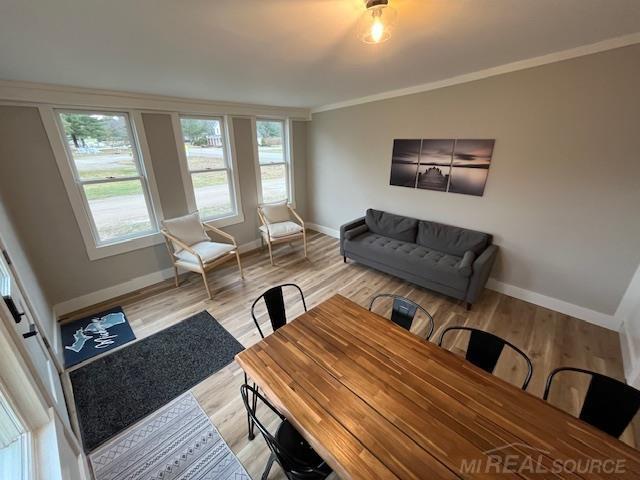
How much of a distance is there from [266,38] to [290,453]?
231cm

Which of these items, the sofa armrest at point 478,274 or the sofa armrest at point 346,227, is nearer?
the sofa armrest at point 478,274

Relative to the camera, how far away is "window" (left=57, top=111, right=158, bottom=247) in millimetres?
2674

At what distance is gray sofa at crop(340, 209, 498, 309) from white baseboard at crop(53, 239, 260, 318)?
2607 millimetres

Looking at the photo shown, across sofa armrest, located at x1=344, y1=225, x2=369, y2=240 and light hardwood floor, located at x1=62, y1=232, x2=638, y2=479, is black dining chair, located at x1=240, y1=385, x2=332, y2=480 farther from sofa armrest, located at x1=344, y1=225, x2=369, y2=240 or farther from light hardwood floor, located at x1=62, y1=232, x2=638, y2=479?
sofa armrest, located at x1=344, y1=225, x2=369, y2=240

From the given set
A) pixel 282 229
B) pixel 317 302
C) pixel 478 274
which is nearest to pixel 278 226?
pixel 282 229

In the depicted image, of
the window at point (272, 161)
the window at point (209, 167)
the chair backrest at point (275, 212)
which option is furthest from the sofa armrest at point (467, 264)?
the window at point (209, 167)

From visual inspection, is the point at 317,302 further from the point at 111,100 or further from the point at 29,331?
the point at 111,100

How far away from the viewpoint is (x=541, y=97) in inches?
94.2

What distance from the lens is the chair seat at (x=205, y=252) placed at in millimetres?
3104

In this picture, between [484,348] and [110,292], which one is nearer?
[484,348]

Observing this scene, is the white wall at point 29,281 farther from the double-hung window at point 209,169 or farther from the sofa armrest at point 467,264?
the sofa armrest at point 467,264

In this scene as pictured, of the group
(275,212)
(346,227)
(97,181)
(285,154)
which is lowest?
(346,227)

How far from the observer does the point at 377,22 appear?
4.27 ft

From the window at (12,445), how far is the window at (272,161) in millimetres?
3665
